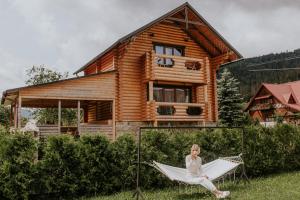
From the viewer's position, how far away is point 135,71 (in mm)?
18906

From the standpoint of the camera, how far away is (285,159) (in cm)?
1187

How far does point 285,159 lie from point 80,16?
9.40 m

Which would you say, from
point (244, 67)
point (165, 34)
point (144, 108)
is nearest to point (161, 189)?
point (144, 108)

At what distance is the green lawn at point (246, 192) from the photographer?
7847 millimetres

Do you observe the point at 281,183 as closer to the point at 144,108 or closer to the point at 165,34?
the point at 144,108

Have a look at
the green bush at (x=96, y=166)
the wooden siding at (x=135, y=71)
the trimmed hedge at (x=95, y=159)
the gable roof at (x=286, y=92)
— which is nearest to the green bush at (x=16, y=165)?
the trimmed hedge at (x=95, y=159)

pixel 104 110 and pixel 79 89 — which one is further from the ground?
pixel 79 89

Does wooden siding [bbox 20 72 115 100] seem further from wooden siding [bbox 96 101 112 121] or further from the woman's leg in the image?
the woman's leg

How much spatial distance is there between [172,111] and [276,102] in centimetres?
2859

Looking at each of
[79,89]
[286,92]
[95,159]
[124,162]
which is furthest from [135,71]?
[286,92]

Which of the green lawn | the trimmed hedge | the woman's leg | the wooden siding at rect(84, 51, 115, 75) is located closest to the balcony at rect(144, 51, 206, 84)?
the wooden siding at rect(84, 51, 115, 75)

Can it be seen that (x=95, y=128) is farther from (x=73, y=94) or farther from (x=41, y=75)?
(x=41, y=75)

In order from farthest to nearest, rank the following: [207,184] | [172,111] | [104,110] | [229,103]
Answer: [229,103] → [104,110] → [172,111] → [207,184]

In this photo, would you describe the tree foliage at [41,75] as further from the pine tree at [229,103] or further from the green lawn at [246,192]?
the green lawn at [246,192]
